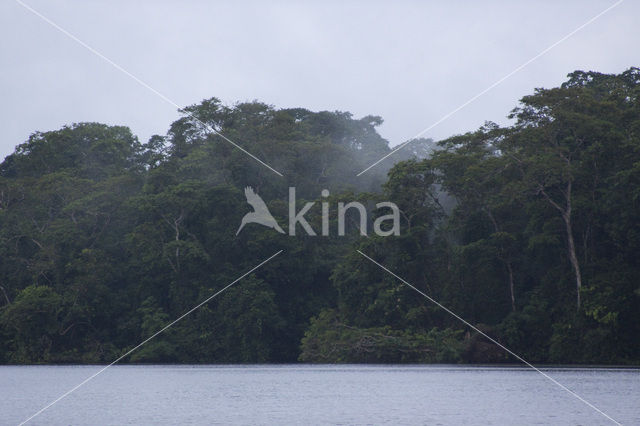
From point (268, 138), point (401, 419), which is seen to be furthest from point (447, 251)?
point (401, 419)

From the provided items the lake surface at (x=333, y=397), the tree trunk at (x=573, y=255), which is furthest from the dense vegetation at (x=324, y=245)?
the lake surface at (x=333, y=397)

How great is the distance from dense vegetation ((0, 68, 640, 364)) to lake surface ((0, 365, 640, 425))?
643 cm

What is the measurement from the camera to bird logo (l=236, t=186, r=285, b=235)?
55.2 metres

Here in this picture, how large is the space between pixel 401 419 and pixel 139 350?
3450 cm

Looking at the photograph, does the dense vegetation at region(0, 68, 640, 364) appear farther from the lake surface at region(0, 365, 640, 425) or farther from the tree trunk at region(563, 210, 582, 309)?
the lake surface at region(0, 365, 640, 425)

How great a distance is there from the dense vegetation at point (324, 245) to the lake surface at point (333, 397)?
253 inches

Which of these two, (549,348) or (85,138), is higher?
(85,138)

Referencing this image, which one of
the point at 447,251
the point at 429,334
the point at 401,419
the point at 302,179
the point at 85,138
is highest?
the point at 85,138

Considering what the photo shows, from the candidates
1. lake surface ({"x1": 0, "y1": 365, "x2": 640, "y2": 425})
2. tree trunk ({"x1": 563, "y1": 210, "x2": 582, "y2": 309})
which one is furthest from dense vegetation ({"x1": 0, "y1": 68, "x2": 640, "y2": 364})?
lake surface ({"x1": 0, "y1": 365, "x2": 640, "y2": 425})

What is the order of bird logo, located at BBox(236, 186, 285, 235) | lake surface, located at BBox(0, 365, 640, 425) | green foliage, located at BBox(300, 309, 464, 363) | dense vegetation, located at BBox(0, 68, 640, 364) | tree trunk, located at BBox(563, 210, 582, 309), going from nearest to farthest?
lake surface, located at BBox(0, 365, 640, 425) < tree trunk, located at BBox(563, 210, 582, 309) < dense vegetation, located at BBox(0, 68, 640, 364) < green foliage, located at BBox(300, 309, 464, 363) < bird logo, located at BBox(236, 186, 285, 235)

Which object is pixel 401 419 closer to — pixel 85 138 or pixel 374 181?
pixel 374 181

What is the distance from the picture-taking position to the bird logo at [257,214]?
55188 millimetres

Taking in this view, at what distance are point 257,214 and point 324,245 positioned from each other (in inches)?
174

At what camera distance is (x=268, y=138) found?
6172 cm
